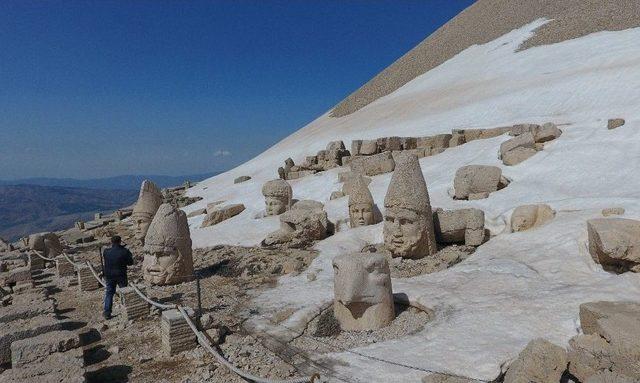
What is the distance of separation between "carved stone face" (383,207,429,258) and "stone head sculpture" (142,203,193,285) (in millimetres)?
5077

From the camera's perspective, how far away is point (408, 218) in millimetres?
10672

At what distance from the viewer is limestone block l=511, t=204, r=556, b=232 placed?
10.8 m

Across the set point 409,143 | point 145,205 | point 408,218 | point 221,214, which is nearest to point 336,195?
point 221,214

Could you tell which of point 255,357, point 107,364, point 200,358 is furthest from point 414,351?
point 107,364

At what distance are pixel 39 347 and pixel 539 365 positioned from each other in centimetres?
669

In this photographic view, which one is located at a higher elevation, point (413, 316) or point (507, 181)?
point (507, 181)

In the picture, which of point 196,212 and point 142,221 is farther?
point 196,212

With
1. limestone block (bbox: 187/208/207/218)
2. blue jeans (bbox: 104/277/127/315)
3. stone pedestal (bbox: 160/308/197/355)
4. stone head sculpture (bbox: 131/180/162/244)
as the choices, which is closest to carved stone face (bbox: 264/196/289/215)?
stone head sculpture (bbox: 131/180/162/244)

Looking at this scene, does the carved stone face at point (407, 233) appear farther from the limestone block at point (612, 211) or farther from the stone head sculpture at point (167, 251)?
the stone head sculpture at point (167, 251)

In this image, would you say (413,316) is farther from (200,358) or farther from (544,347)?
(200,358)

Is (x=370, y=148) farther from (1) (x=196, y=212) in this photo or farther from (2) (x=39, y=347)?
(2) (x=39, y=347)

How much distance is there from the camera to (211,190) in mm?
30000

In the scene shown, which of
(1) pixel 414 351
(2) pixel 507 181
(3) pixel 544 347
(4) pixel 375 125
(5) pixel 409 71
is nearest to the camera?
(3) pixel 544 347

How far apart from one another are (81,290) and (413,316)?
27.3 ft
